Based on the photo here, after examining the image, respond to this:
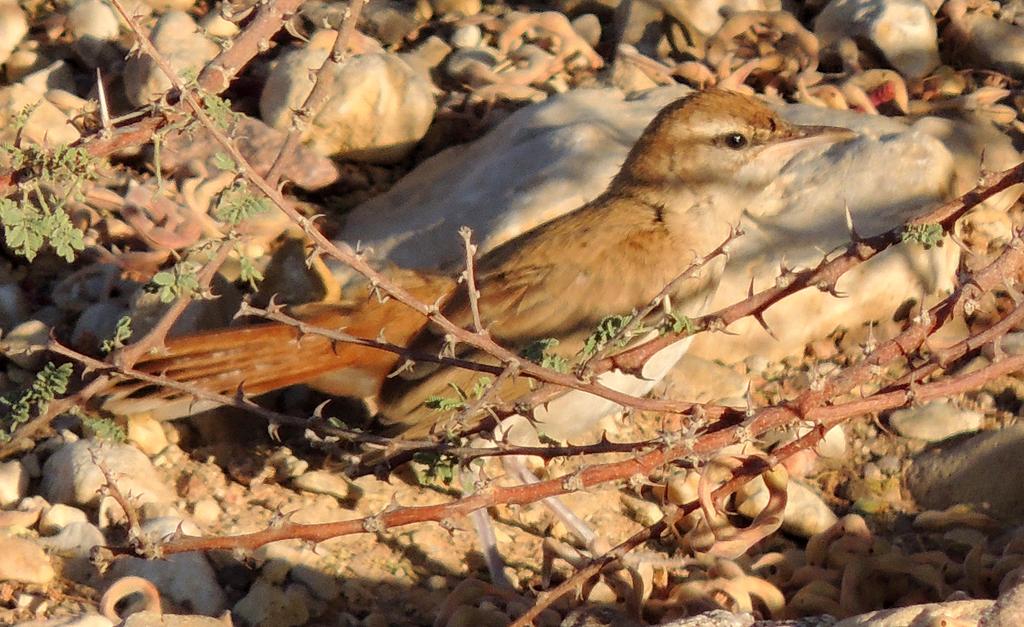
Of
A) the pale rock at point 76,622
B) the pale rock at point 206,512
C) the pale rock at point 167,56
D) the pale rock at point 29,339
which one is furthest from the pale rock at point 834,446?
the pale rock at point 167,56

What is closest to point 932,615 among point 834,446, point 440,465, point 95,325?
point 440,465

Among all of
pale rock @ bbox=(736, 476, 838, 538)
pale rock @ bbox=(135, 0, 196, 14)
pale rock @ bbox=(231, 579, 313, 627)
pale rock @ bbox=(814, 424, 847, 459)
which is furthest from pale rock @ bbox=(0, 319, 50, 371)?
pale rock @ bbox=(814, 424, 847, 459)

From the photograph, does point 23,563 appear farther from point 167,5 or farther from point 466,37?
point 466,37

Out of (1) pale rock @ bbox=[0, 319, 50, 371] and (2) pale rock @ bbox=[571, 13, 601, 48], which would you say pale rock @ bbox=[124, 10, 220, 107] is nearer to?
(1) pale rock @ bbox=[0, 319, 50, 371]

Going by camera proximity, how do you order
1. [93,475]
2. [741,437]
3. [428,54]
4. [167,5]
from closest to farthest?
[741,437] < [93,475] < [167,5] < [428,54]

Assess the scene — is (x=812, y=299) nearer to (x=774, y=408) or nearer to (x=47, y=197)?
(x=774, y=408)
